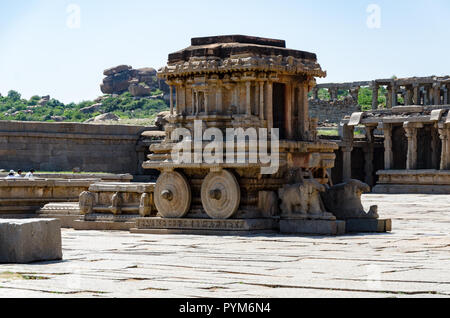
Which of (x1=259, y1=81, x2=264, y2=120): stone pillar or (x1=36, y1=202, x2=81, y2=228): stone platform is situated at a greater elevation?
(x1=259, y1=81, x2=264, y2=120): stone pillar

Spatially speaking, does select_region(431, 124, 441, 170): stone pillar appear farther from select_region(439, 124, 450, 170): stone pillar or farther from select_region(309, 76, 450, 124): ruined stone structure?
select_region(309, 76, 450, 124): ruined stone structure

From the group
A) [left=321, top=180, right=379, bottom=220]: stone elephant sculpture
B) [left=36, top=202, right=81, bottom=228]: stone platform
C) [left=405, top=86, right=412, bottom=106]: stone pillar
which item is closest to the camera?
[left=321, top=180, right=379, bottom=220]: stone elephant sculpture

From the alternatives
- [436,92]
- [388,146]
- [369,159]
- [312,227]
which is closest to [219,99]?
[312,227]

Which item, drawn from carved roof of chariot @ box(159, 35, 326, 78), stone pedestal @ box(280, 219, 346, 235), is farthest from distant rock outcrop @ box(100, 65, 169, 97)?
stone pedestal @ box(280, 219, 346, 235)

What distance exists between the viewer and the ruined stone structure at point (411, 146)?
36.7 meters

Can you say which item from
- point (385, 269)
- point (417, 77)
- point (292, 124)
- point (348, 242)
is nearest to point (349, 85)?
point (417, 77)

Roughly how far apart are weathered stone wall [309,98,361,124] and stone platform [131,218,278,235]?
135ft

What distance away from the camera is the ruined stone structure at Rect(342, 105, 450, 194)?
36688 mm

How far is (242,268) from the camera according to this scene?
10422mm

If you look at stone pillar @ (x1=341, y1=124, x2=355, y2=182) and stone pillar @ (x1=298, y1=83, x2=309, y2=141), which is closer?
stone pillar @ (x1=298, y1=83, x2=309, y2=141)

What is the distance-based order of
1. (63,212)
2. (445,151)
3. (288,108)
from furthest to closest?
(445,151) → (63,212) → (288,108)

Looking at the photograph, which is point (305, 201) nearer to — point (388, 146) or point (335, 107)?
point (388, 146)

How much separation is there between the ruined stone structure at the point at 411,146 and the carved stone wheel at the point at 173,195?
829 inches

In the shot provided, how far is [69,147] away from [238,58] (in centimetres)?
1461
